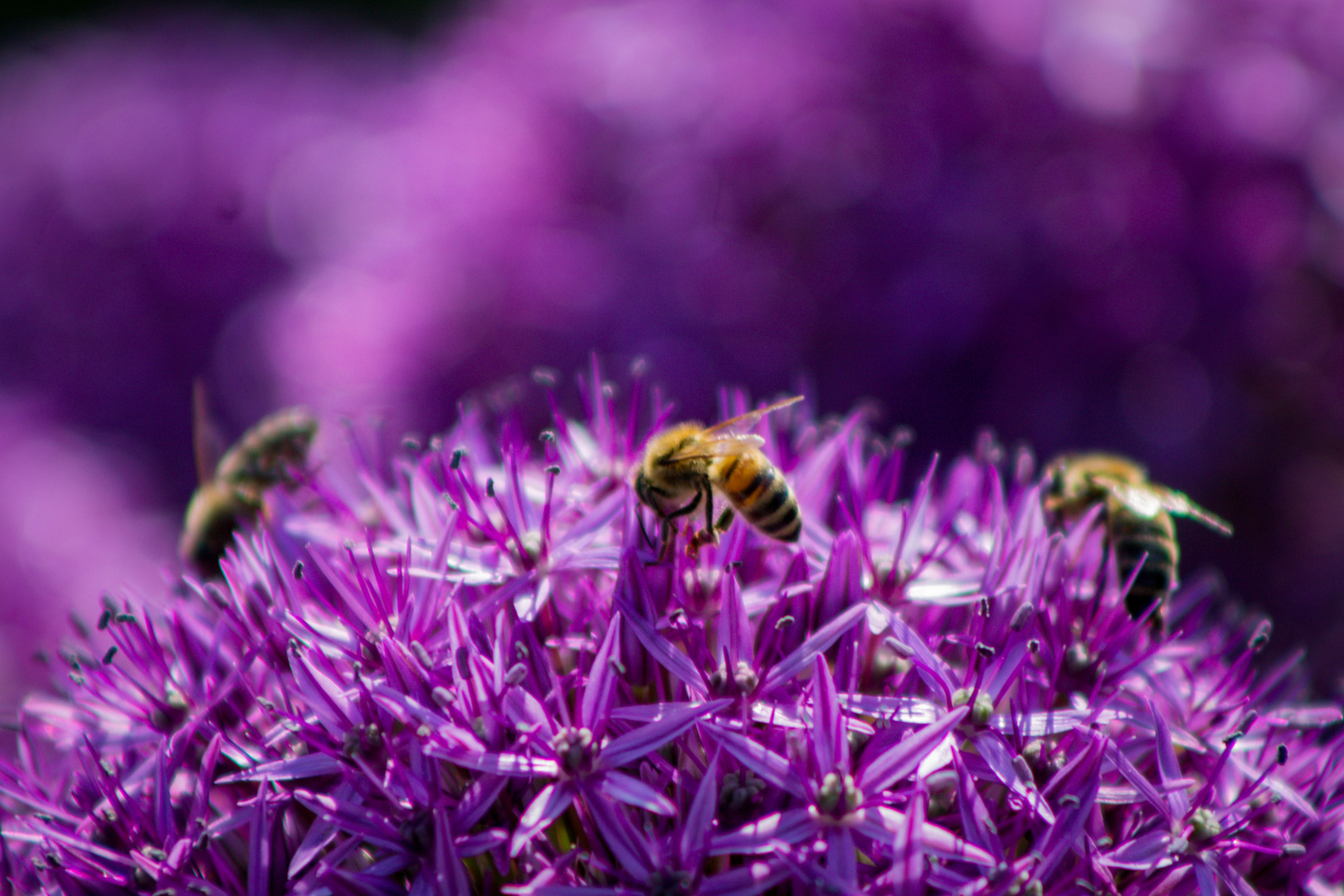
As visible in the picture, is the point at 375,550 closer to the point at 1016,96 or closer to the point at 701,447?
the point at 701,447

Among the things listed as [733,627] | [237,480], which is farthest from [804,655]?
[237,480]

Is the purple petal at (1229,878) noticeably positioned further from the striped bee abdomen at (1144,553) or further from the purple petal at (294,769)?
the purple petal at (294,769)

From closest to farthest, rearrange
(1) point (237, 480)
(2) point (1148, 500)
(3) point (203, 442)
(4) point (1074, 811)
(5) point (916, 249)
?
(4) point (1074, 811) → (2) point (1148, 500) → (1) point (237, 480) → (3) point (203, 442) → (5) point (916, 249)

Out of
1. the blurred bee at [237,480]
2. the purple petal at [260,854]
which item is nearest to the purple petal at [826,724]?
the purple petal at [260,854]

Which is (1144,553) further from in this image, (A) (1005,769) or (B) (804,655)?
(B) (804,655)

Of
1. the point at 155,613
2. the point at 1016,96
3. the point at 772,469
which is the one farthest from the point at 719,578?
the point at 1016,96

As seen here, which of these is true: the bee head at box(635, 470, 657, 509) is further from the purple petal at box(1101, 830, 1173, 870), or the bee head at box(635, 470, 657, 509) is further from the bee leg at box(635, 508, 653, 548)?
the purple petal at box(1101, 830, 1173, 870)
